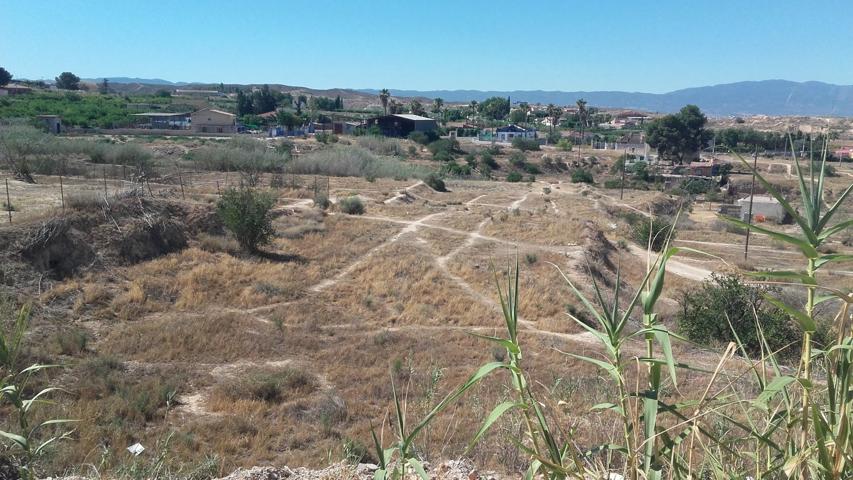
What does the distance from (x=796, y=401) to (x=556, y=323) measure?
622 inches

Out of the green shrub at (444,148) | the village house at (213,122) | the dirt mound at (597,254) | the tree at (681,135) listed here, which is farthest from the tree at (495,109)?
the dirt mound at (597,254)

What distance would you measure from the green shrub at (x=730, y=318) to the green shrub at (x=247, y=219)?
1456 centimetres

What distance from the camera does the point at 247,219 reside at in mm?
23625

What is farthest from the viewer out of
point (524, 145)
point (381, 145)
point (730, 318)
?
point (524, 145)

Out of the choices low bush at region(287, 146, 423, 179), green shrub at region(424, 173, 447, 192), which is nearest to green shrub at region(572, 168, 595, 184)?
low bush at region(287, 146, 423, 179)

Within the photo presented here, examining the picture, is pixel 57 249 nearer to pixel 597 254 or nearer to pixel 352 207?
pixel 352 207

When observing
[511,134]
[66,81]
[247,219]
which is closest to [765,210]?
[247,219]

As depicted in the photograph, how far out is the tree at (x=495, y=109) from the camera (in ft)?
505

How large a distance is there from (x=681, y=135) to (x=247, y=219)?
2923 inches

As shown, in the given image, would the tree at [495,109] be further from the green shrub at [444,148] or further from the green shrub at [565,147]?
the green shrub at [444,148]

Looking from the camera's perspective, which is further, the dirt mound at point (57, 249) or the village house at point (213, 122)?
the village house at point (213, 122)

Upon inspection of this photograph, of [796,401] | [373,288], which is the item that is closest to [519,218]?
[373,288]

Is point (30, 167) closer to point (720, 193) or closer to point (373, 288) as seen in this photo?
point (373, 288)

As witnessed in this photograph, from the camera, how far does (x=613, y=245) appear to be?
3244cm
